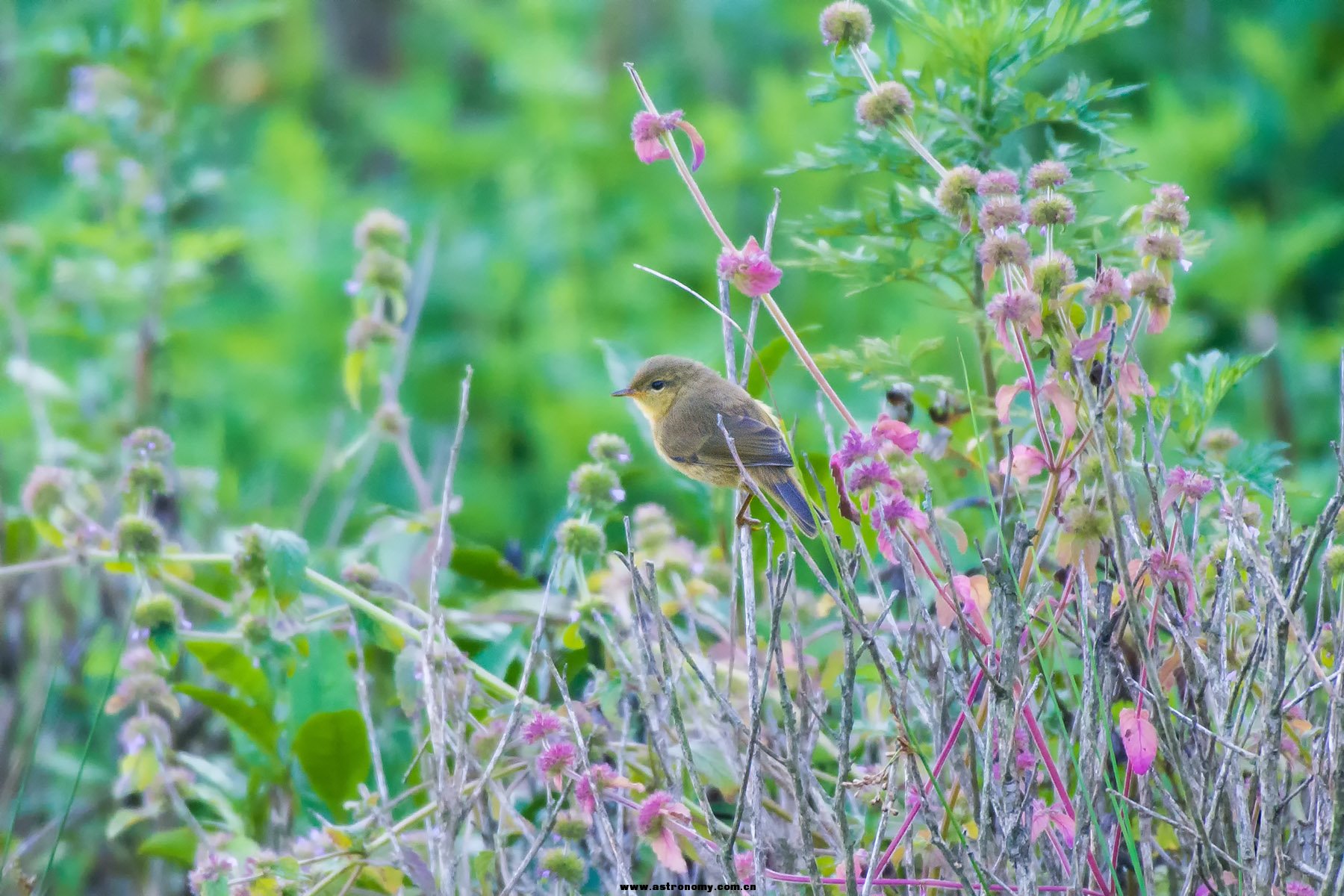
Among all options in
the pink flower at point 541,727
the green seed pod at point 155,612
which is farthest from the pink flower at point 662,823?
the green seed pod at point 155,612

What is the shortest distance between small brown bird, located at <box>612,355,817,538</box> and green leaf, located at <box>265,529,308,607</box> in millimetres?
536

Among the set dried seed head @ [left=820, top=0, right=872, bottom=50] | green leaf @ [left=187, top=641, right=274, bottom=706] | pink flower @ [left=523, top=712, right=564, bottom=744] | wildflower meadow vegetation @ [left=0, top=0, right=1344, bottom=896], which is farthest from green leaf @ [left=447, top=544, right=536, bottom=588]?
dried seed head @ [left=820, top=0, right=872, bottom=50]

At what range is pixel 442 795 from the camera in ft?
4.48

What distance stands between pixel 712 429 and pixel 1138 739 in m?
1.02

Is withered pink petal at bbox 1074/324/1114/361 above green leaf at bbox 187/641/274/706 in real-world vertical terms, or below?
above

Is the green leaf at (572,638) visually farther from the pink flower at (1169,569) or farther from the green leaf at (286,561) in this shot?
the pink flower at (1169,569)

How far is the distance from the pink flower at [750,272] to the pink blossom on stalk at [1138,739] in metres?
0.53

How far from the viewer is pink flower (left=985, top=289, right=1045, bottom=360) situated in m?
1.28

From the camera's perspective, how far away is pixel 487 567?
2.18m

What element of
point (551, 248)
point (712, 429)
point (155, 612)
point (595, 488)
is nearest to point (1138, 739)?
point (595, 488)

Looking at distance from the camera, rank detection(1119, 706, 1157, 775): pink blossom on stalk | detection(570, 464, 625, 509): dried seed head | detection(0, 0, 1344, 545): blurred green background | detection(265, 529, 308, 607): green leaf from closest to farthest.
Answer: detection(1119, 706, 1157, 775): pink blossom on stalk < detection(265, 529, 308, 607): green leaf < detection(570, 464, 625, 509): dried seed head < detection(0, 0, 1344, 545): blurred green background

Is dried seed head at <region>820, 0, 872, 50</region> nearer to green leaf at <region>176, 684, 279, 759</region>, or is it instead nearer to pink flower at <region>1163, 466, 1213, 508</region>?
pink flower at <region>1163, 466, 1213, 508</region>

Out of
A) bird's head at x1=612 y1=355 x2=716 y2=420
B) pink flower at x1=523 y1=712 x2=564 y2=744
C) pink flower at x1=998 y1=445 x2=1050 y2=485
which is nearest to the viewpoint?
pink flower at x1=998 y1=445 x2=1050 y2=485

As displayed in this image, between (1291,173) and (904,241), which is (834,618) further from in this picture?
(1291,173)
